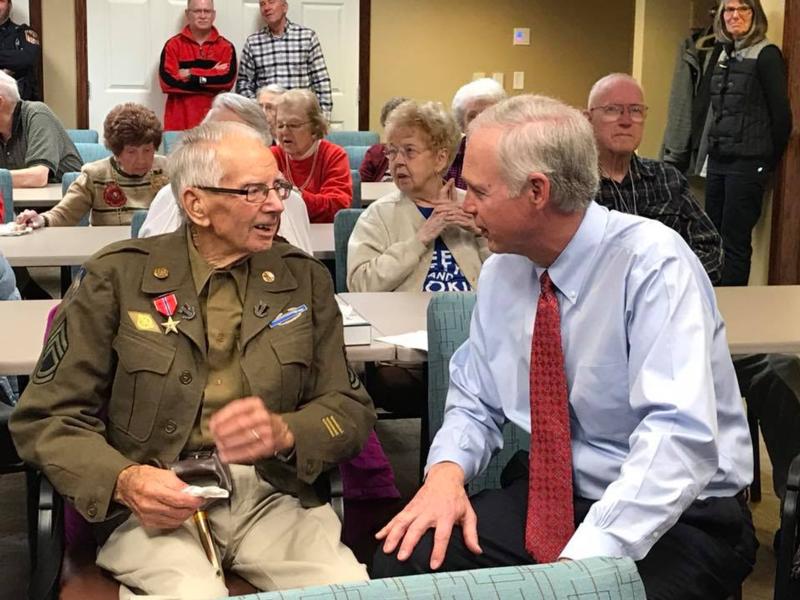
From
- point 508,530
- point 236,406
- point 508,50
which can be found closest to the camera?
point 236,406

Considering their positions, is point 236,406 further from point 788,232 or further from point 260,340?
point 788,232

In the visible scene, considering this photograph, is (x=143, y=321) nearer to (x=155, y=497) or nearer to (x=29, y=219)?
(x=155, y=497)

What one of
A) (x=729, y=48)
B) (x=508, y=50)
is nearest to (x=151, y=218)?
(x=729, y=48)

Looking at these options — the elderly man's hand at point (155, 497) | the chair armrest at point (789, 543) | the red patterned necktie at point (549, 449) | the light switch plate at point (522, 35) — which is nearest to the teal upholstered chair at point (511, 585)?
the red patterned necktie at point (549, 449)

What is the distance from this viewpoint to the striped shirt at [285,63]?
324 inches

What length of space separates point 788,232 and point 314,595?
5.72m

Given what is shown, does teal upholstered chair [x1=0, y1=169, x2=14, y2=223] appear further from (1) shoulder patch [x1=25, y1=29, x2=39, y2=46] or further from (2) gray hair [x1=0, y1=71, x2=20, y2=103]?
(1) shoulder patch [x1=25, y1=29, x2=39, y2=46]

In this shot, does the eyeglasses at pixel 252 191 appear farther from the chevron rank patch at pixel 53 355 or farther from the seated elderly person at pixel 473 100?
the seated elderly person at pixel 473 100

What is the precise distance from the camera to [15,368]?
2.30 metres

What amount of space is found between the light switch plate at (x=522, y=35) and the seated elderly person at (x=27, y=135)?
16.1 ft

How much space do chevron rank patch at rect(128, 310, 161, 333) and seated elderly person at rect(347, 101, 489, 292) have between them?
1.28m

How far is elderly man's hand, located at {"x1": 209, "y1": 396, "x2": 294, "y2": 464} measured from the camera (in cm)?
177

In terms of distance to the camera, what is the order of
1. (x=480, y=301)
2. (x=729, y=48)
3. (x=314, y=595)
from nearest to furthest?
(x=314, y=595)
(x=480, y=301)
(x=729, y=48)

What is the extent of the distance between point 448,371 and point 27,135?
3981 mm
